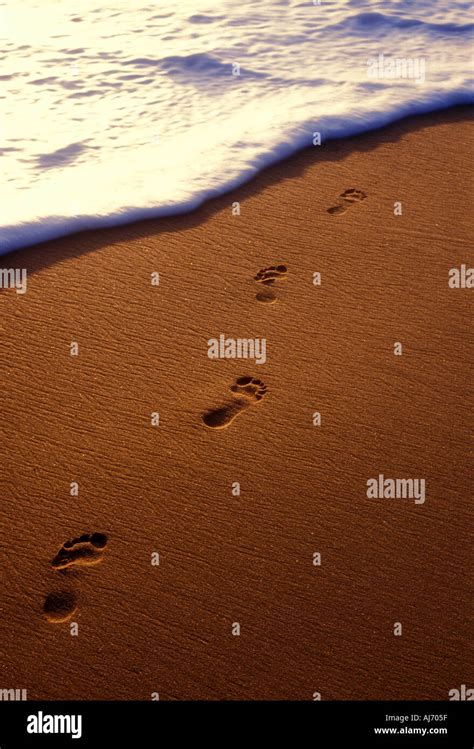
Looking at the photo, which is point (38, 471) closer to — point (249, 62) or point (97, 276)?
point (97, 276)

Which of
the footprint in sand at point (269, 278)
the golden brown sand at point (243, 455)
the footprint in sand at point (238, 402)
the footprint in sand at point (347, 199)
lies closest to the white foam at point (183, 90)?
the golden brown sand at point (243, 455)

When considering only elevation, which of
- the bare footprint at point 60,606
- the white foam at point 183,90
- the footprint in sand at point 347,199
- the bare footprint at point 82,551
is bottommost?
the bare footprint at point 60,606

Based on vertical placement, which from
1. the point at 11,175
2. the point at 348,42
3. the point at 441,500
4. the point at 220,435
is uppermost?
the point at 348,42

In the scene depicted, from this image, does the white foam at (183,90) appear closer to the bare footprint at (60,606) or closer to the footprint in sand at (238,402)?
the footprint in sand at (238,402)

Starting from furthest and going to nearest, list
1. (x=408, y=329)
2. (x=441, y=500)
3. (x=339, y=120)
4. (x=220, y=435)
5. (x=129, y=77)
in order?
(x=129, y=77)
(x=339, y=120)
(x=408, y=329)
(x=220, y=435)
(x=441, y=500)

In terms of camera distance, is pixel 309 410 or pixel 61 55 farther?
pixel 61 55

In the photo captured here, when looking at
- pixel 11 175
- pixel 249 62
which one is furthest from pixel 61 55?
pixel 11 175

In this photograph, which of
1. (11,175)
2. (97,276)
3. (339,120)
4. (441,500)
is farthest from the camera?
(339,120)

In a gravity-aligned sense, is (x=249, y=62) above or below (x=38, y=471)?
above

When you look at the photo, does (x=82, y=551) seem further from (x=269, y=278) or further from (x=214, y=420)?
(x=269, y=278)
